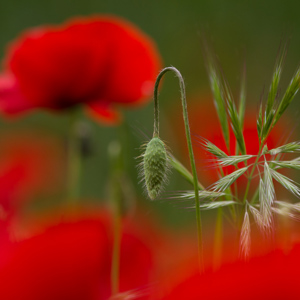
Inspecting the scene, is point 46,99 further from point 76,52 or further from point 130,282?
point 130,282

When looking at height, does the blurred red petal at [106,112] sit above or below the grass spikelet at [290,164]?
above

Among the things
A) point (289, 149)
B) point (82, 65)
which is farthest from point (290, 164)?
point (82, 65)

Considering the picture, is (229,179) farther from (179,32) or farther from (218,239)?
(179,32)

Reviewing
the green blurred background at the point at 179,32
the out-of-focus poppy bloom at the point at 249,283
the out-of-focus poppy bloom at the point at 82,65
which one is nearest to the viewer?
the out-of-focus poppy bloom at the point at 249,283

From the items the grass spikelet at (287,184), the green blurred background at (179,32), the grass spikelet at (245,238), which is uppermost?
the green blurred background at (179,32)

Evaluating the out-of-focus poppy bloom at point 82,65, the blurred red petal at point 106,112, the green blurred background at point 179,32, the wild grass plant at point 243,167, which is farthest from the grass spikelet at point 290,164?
the green blurred background at point 179,32

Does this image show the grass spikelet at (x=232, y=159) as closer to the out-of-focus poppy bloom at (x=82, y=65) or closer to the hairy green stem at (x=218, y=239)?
the hairy green stem at (x=218, y=239)

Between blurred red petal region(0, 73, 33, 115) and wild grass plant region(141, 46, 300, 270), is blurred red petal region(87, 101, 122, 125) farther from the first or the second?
wild grass plant region(141, 46, 300, 270)

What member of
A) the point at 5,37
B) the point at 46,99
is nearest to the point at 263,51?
A: the point at 5,37
